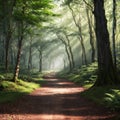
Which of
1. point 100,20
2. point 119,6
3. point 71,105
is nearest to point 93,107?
point 71,105

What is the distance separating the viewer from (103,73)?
2230 cm

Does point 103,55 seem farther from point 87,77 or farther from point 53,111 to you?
point 87,77

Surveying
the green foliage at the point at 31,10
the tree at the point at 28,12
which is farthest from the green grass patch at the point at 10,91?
the green foliage at the point at 31,10

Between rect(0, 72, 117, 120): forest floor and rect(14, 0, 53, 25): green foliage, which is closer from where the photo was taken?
rect(0, 72, 117, 120): forest floor

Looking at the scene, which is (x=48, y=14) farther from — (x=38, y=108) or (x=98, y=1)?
(x=38, y=108)

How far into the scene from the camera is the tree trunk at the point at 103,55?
22141 millimetres

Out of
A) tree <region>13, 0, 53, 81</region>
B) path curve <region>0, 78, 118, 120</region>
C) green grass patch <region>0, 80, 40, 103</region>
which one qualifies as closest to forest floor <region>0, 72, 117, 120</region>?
path curve <region>0, 78, 118, 120</region>

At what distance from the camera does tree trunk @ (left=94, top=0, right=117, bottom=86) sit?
22.1 metres

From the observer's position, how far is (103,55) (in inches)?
893

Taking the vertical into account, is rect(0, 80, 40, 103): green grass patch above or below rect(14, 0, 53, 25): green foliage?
below

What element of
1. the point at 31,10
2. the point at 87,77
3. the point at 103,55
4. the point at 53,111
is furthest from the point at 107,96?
the point at 87,77

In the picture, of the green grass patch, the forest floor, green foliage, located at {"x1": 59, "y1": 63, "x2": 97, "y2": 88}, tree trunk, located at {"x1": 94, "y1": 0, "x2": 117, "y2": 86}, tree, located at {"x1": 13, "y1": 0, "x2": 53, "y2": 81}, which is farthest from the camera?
green foliage, located at {"x1": 59, "y1": 63, "x2": 97, "y2": 88}

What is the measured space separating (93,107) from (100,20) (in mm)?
9292

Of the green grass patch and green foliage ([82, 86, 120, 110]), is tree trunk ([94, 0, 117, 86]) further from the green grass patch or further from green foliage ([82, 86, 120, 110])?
the green grass patch
